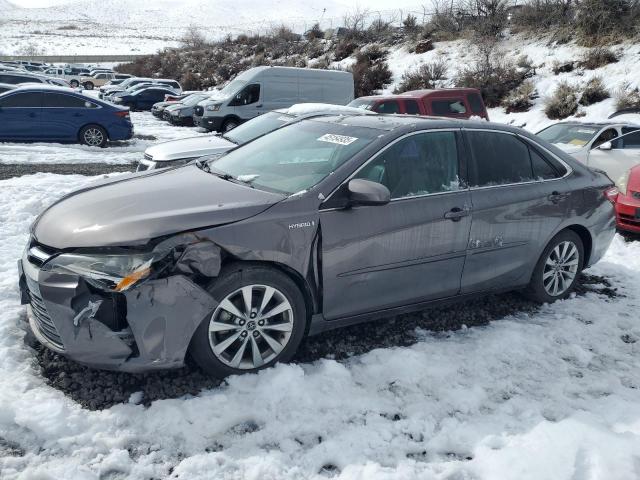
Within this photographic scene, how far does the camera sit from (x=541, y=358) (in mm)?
3840

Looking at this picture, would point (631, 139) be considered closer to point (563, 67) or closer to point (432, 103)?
point (432, 103)

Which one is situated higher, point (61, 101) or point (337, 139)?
point (337, 139)

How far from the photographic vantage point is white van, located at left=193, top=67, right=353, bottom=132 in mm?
16375

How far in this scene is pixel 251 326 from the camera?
3275 millimetres

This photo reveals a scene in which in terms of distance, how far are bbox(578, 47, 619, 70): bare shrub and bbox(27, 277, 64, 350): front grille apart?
21493mm

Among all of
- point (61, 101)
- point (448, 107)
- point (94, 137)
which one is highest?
point (448, 107)

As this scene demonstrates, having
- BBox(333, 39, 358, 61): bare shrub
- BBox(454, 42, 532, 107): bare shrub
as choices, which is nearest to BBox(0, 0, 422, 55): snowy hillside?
BBox(333, 39, 358, 61): bare shrub

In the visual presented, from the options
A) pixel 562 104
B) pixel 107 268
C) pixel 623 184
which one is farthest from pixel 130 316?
pixel 562 104

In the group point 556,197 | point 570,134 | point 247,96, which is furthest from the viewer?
point 247,96

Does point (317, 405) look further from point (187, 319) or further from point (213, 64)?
point (213, 64)

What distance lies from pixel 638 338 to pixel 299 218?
2873 mm

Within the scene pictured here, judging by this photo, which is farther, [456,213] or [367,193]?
[456,213]

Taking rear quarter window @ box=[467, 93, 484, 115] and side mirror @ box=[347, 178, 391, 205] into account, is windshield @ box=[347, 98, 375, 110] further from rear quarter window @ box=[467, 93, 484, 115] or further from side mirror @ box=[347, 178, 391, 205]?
side mirror @ box=[347, 178, 391, 205]

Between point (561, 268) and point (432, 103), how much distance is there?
331 inches
